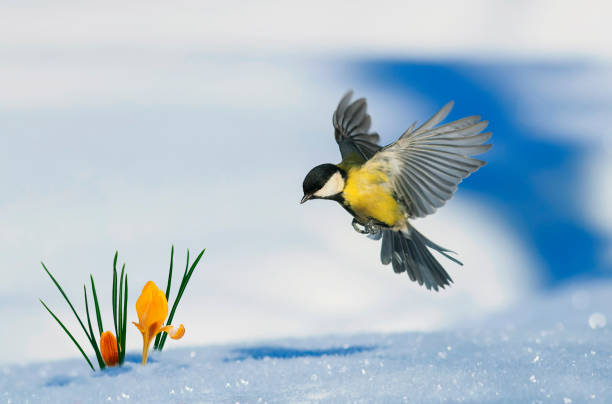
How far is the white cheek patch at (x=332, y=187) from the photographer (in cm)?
236

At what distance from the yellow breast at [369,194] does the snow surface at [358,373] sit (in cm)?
69

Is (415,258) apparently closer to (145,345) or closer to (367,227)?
(367,227)

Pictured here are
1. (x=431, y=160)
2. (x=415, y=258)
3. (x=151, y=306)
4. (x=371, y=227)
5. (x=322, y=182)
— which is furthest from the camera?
(x=151, y=306)

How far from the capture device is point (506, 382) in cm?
293

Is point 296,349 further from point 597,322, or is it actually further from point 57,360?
point 597,322

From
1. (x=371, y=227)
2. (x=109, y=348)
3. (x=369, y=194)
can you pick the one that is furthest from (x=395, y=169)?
(x=109, y=348)

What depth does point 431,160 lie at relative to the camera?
245 centimetres

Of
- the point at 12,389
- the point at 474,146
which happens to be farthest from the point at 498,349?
the point at 12,389

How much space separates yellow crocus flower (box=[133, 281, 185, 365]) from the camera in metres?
3.02

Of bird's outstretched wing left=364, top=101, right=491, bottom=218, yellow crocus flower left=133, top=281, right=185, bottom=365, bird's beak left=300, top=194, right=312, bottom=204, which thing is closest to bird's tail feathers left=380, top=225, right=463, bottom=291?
bird's outstretched wing left=364, top=101, right=491, bottom=218

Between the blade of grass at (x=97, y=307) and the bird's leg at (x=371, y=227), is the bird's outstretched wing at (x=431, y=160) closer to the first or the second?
the bird's leg at (x=371, y=227)

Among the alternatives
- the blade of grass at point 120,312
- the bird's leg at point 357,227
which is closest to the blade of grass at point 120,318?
the blade of grass at point 120,312

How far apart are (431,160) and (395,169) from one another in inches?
4.8

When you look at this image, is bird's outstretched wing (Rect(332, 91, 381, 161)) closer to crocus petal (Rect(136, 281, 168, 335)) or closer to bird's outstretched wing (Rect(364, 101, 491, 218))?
bird's outstretched wing (Rect(364, 101, 491, 218))
